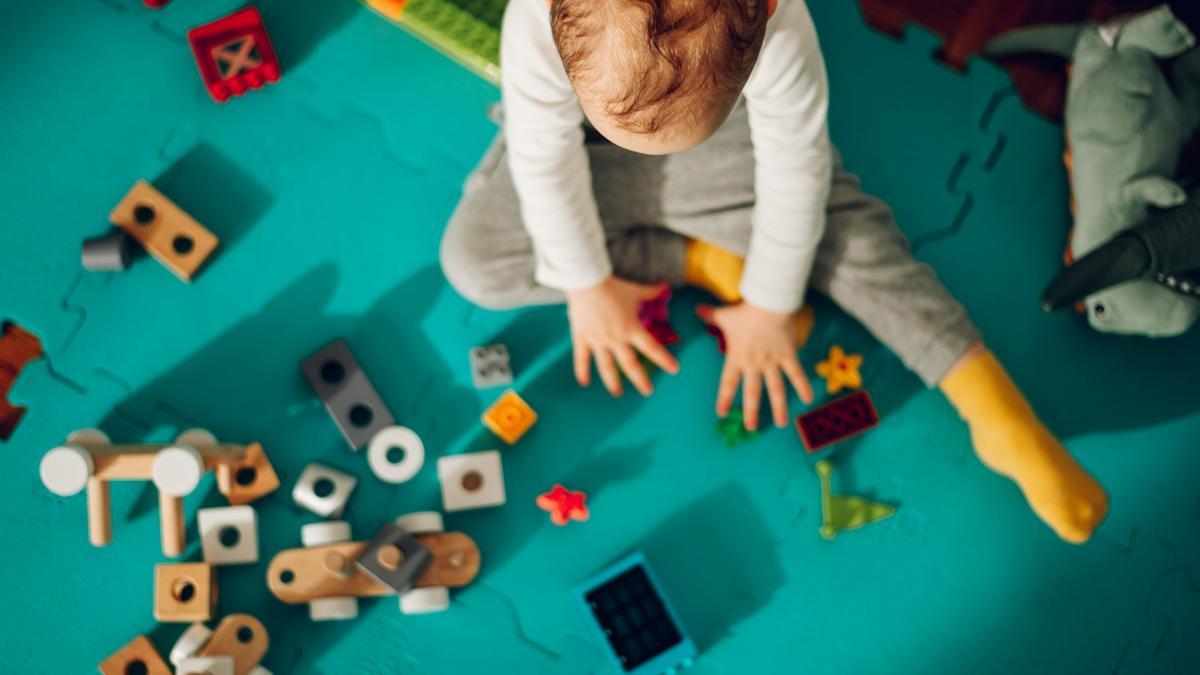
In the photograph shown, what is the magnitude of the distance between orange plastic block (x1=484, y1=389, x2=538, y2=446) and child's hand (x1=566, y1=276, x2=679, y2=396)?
2.5 inches

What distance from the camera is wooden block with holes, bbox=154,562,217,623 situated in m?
0.87

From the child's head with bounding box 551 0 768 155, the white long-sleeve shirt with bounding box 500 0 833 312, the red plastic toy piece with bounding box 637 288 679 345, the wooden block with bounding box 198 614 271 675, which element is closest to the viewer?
the child's head with bounding box 551 0 768 155

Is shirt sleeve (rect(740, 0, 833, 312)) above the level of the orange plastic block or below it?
above

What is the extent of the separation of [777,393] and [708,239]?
6.3 inches

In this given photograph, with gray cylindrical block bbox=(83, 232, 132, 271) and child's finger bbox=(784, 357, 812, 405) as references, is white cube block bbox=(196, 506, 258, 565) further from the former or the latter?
child's finger bbox=(784, 357, 812, 405)

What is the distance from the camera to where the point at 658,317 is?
3.15ft

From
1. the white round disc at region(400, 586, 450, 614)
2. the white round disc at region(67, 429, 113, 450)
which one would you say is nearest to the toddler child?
the white round disc at region(400, 586, 450, 614)

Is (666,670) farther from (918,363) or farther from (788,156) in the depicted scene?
(788,156)

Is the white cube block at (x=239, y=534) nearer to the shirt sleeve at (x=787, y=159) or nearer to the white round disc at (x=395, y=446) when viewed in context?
the white round disc at (x=395, y=446)

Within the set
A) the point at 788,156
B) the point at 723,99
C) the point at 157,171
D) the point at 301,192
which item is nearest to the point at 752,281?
the point at 788,156

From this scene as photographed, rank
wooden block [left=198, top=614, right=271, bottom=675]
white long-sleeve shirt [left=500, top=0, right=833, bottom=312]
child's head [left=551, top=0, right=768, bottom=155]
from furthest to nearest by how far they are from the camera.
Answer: wooden block [left=198, top=614, right=271, bottom=675]
white long-sleeve shirt [left=500, top=0, right=833, bottom=312]
child's head [left=551, top=0, right=768, bottom=155]

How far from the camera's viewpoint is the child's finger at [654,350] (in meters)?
0.92

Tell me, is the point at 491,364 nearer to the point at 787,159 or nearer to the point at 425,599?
the point at 425,599

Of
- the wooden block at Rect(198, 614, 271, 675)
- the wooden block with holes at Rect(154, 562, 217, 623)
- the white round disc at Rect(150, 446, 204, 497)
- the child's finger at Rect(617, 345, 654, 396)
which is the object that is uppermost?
the child's finger at Rect(617, 345, 654, 396)
